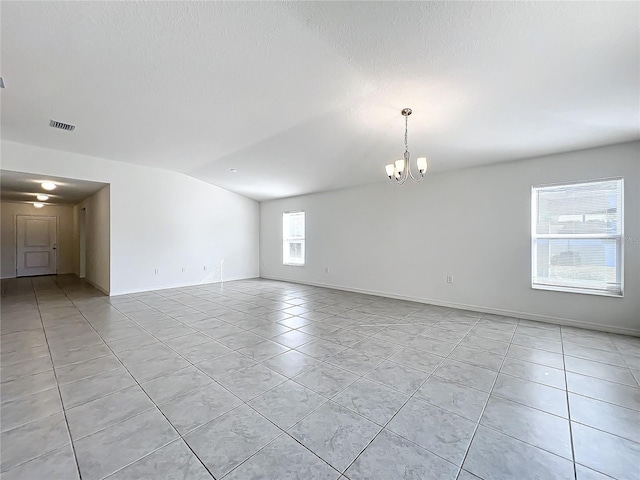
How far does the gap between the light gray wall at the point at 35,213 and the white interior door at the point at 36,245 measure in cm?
10

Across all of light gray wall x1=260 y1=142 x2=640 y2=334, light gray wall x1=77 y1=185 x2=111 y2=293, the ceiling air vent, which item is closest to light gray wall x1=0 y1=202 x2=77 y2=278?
light gray wall x1=77 y1=185 x2=111 y2=293

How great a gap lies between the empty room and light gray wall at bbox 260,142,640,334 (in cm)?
3

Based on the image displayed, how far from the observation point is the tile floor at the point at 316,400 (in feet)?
4.76

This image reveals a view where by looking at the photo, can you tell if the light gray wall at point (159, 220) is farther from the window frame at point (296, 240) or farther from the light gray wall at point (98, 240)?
the window frame at point (296, 240)

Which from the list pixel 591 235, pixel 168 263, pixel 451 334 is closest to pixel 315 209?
pixel 168 263

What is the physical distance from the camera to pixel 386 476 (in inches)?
54.1

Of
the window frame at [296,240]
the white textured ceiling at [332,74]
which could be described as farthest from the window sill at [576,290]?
the window frame at [296,240]

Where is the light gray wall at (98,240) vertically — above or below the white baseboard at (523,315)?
above

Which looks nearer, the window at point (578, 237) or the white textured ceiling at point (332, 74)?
the white textured ceiling at point (332, 74)

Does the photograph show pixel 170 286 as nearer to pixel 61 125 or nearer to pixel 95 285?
pixel 95 285

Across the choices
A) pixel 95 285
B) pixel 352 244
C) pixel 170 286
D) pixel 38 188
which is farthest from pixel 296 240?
pixel 38 188

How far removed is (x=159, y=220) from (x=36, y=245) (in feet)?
18.5

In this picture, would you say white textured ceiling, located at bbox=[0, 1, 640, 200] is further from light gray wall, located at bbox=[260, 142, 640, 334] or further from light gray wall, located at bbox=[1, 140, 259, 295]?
light gray wall, located at bbox=[1, 140, 259, 295]

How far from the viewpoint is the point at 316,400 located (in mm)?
2014
